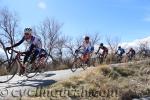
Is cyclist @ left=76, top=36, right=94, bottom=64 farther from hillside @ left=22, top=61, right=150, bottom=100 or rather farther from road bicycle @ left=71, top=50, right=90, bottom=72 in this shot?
hillside @ left=22, top=61, right=150, bottom=100

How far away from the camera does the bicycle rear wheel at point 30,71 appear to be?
1472cm

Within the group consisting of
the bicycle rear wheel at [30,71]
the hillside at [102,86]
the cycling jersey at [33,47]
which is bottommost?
the hillside at [102,86]

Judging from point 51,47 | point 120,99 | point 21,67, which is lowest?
point 120,99

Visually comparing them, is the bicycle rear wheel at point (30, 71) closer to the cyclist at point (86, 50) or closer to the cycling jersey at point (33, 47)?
the cycling jersey at point (33, 47)

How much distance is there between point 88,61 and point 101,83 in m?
8.00

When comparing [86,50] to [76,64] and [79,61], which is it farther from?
[76,64]

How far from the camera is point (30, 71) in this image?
1510 cm

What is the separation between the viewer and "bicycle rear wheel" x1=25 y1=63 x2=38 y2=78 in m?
14.7

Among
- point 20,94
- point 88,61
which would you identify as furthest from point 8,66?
point 88,61

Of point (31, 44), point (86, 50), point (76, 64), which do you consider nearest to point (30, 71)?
point (31, 44)

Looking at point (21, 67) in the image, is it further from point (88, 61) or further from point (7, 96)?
point (88, 61)

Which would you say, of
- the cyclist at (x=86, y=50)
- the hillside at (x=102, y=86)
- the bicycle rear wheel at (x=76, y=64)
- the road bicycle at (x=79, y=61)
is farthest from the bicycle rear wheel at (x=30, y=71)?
the cyclist at (x=86, y=50)

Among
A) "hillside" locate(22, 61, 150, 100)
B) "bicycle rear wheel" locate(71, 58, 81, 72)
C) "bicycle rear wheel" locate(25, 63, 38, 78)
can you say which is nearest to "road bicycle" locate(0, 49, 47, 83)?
"bicycle rear wheel" locate(25, 63, 38, 78)

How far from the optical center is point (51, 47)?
78.8 m
